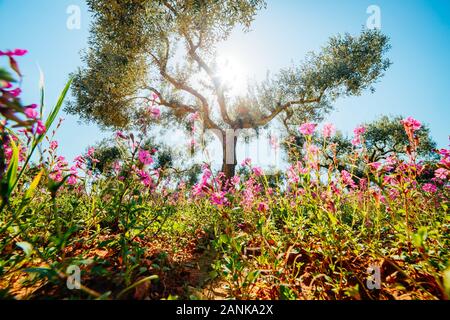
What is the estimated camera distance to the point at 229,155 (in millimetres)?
15398

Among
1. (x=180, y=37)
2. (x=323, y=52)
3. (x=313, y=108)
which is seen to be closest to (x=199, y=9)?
(x=180, y=37)

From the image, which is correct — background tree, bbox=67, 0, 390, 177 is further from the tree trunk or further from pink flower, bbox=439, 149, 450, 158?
pink flower, bbox=439, 149, 450, 158

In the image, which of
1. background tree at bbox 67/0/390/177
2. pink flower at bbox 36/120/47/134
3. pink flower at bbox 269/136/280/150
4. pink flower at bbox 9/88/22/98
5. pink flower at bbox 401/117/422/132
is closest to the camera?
pink flower at bbox 9/88/22/98

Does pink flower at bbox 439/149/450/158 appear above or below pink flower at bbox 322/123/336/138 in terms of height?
below

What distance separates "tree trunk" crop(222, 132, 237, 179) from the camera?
14818 mm

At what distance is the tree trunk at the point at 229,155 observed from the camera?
48.6ft

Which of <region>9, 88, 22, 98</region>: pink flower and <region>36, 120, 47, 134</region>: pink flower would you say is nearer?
<region>9, 88, 22, 98</region>: pink flower

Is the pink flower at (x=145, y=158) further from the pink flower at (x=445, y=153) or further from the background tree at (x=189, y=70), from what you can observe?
the background tree at (x=189, y=70)

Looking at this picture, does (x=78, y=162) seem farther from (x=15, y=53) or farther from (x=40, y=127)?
(x=15, y=53)

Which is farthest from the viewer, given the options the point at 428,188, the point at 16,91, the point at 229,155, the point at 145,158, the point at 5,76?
the point at 229,155

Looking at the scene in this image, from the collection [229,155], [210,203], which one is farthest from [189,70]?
[210,203]

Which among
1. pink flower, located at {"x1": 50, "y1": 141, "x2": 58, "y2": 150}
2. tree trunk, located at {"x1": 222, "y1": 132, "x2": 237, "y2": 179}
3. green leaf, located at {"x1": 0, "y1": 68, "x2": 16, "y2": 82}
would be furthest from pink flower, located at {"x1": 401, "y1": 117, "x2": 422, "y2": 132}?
tree trunk, located at {"x1": 222, "y1": 132, "x2": 237, "y2": 179}
